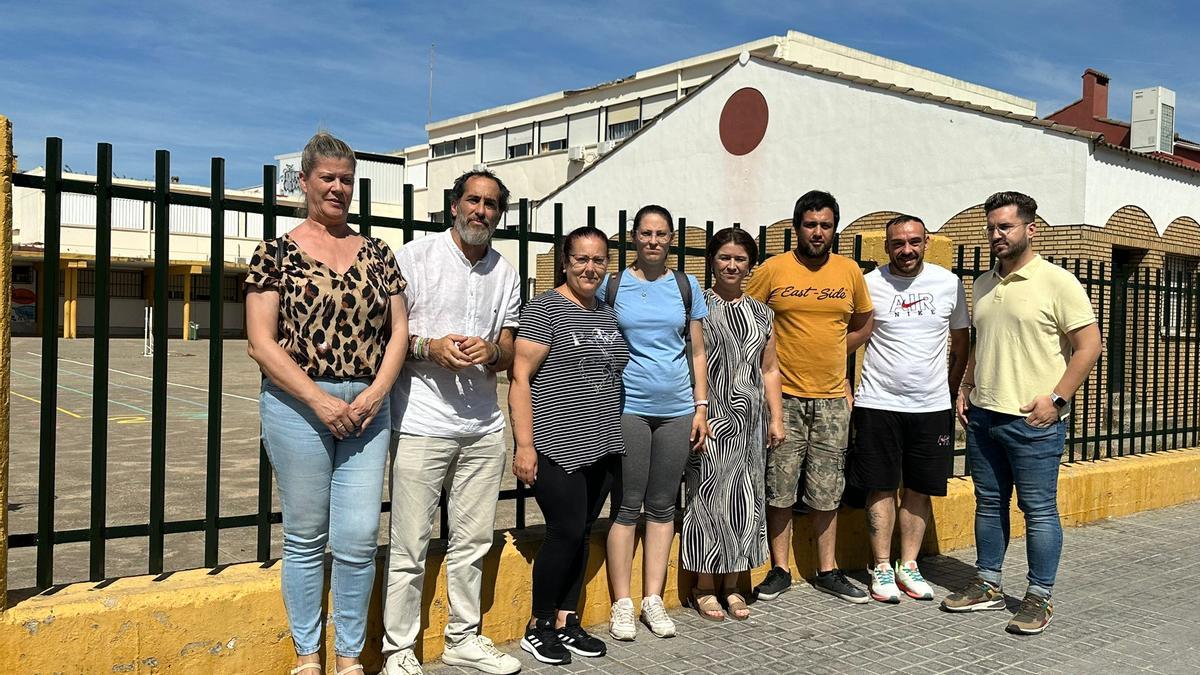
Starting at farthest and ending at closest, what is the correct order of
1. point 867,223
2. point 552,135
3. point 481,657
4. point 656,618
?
point 552,135
point 867,223
point 656,618
point 481,657

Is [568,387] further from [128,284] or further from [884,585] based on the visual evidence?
[128,284]

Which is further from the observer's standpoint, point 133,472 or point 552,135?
point 552,135

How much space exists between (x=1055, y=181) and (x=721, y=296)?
11.5 meters

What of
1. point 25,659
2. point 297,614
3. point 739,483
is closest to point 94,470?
point 25,659

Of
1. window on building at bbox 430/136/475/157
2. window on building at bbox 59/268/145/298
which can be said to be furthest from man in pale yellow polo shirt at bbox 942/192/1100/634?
window on building at bbox 59/268/145/298

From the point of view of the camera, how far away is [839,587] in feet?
16.5

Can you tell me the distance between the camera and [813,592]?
5.12 metres

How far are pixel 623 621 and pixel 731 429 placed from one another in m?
1.02

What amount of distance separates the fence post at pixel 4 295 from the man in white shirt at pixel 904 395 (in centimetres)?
386

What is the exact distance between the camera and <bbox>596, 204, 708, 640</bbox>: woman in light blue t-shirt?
409cm

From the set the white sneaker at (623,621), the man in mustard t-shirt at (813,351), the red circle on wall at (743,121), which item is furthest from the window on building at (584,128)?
the white sneaker at (623,621)

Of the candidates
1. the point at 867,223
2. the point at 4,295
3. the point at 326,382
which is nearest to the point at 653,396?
the point at 326,382

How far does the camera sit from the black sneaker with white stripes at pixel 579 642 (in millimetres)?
4016

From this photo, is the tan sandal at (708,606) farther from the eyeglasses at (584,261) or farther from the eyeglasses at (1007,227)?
the eyeglasses at (1007,227)
